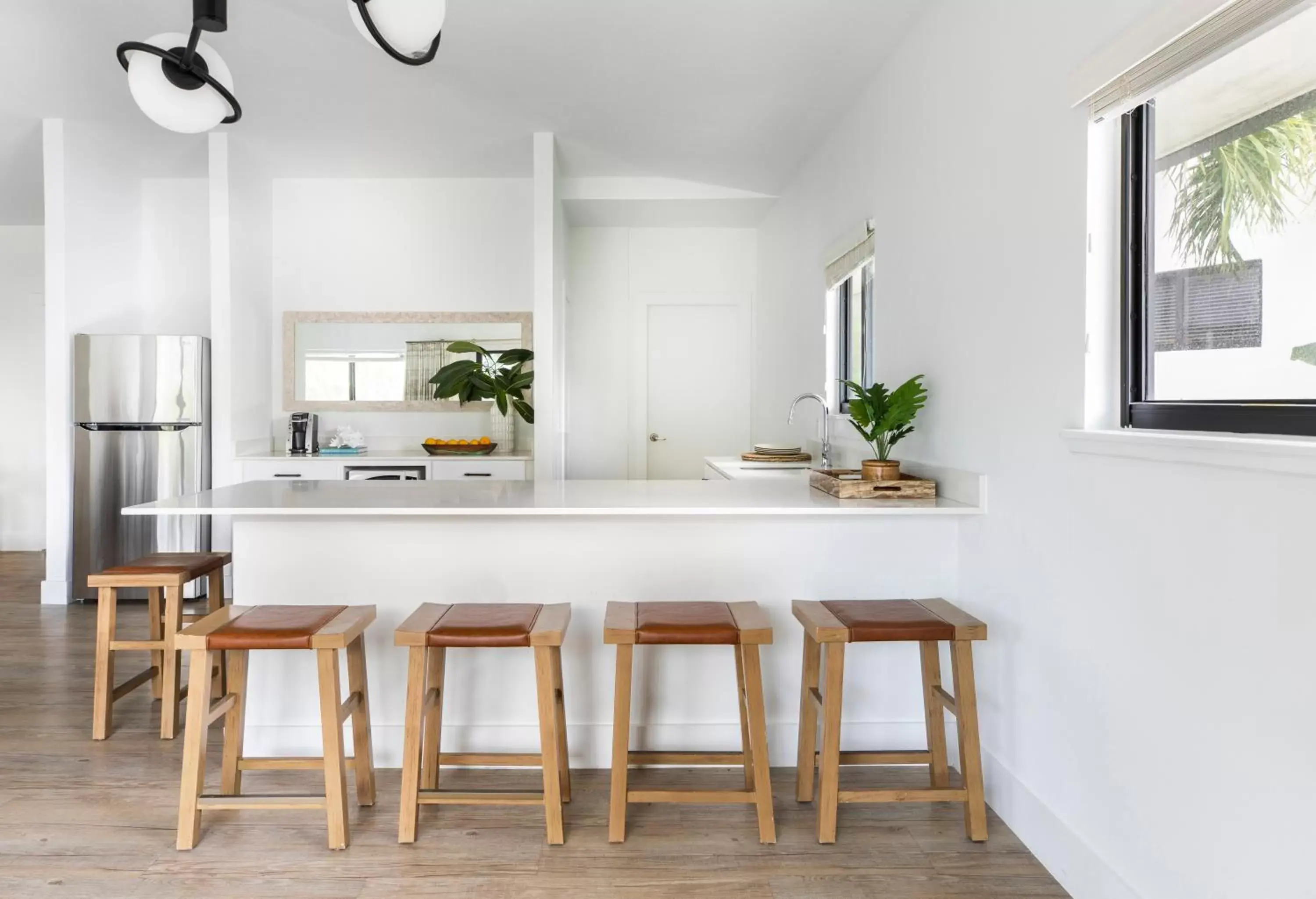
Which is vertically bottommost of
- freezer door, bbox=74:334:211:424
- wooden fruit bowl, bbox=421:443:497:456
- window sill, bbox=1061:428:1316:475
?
wooden fruit bowl, bbox=421:443:497:456

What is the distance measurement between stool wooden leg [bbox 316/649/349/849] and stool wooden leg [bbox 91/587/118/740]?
4.07ft

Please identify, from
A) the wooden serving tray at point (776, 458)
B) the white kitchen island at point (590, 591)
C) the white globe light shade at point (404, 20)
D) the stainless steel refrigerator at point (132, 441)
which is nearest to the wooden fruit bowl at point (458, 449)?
the stainless steel refrigerator at point (132, 441)

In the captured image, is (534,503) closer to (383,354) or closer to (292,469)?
(292,469)

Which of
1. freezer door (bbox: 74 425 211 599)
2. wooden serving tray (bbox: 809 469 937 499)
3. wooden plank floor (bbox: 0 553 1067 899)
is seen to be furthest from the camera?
freezer door (bbox: 74 425 211 599)

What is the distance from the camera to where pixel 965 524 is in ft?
8.41

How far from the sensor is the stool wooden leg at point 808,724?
237 centimetres

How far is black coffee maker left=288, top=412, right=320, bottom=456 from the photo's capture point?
17.1ft

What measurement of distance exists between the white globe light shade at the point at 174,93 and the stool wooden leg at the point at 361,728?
4.58 feet

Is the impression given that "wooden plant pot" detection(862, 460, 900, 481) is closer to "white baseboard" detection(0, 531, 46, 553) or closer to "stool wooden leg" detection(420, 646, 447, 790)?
"stool wooden leg" detection(420, 646, 447, 790)

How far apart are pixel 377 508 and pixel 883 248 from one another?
2.13 meters

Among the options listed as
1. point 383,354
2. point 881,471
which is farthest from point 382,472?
point 881,471

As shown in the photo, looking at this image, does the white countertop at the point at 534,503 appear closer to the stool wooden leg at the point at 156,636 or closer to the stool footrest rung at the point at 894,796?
the stool wooden leg at the point at 156,636

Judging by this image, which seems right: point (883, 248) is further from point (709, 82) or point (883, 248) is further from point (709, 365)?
point (709, 365)

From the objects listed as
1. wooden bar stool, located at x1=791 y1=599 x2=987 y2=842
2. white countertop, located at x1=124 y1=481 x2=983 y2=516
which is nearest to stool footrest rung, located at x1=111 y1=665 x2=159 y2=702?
white countertop, located at x1=124 y1=481 x2=983 y2=516
